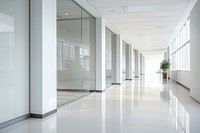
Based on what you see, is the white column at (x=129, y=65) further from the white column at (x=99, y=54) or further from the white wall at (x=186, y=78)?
the white column at (x=99, y=54)

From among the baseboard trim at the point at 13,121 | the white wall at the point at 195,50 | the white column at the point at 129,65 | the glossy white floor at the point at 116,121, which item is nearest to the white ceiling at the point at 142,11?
the white wall at the point at 195,50

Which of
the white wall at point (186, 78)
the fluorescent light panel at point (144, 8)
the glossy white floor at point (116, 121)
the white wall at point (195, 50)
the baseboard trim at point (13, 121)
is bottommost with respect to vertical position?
the glossy white floor at point (116, 121)

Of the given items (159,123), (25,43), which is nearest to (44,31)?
(25,43)

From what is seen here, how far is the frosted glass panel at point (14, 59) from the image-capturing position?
414 centimetres

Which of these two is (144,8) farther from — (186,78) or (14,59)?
(14,59)

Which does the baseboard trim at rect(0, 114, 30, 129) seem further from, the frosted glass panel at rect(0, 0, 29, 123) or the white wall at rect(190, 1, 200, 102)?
the white wall at rect(190, 1, 200, 102)

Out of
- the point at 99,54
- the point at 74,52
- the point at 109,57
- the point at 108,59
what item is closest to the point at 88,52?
the point at 99,54

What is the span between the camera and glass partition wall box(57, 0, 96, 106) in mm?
6539

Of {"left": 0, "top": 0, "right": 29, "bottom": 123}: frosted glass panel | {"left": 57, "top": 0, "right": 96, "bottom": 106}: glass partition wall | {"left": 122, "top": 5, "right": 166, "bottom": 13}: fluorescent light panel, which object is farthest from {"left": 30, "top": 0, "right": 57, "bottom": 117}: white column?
{"left": 122, "top": 5, "right": 166, "bottom": 13}: fluorescent light panel

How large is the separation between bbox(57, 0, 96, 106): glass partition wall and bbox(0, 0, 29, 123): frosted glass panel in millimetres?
1562

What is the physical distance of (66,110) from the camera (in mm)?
5848

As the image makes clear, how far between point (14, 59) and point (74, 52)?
3.25 metres

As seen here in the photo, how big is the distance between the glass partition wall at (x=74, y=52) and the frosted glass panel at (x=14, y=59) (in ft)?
5.12

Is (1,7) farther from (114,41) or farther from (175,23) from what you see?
(114,41)
